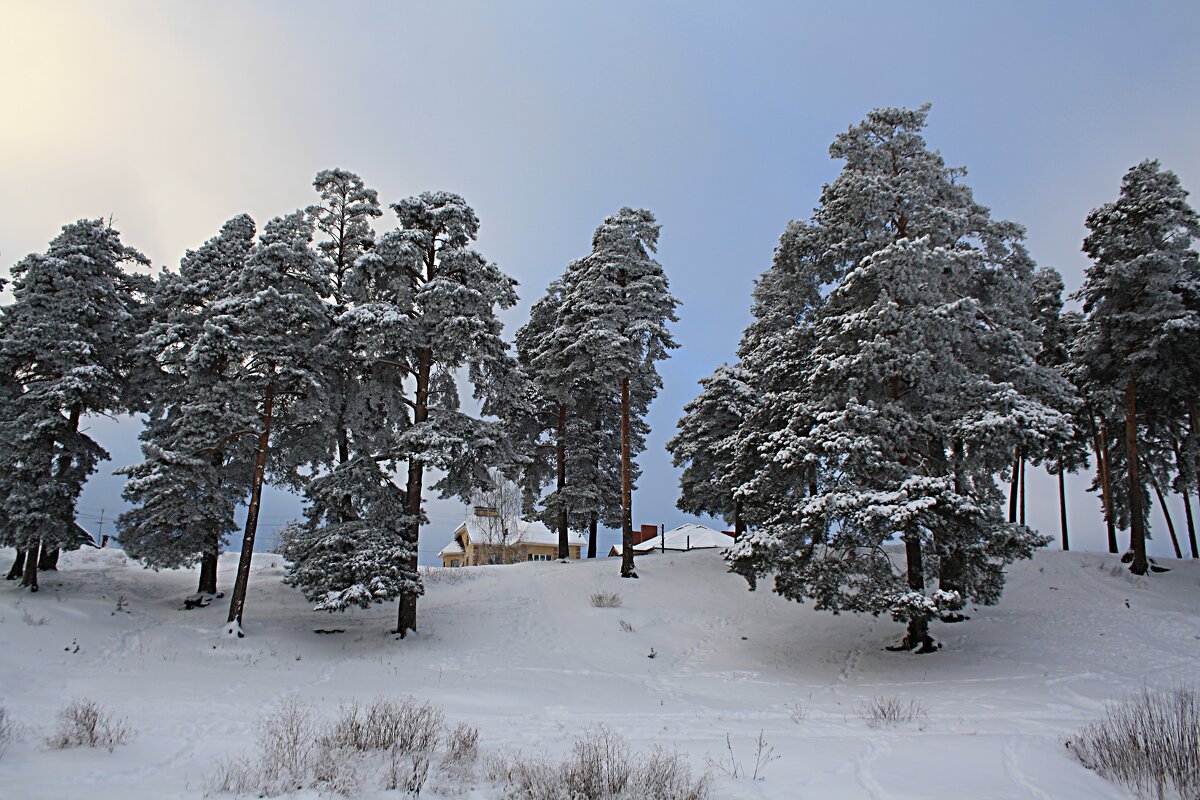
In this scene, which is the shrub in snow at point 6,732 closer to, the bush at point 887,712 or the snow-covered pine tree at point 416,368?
the snow-covered pine tree at point 416,368

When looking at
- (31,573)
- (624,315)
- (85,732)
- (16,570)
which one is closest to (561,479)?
(624,315)

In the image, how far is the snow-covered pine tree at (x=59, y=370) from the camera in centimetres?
1753

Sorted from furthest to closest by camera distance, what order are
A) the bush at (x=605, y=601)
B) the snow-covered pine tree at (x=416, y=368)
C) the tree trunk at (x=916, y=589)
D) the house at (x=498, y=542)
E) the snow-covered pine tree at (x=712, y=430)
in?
1. the house at (x=498, y=542)
2. the snow-covered pine tree at (x=712, y=430)
3. the bush at (x=605, y=601)
4. the snow-covered pine tree at (x=416, y=368)
5. the tree trunk at (x=916, y=589)

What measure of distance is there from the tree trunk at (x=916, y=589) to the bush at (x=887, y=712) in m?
3.84

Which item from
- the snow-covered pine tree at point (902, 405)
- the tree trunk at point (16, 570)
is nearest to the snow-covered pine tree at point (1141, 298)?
the snow-covered pine tree at point (902, 405)

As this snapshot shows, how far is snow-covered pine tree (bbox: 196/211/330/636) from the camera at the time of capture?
16.5 metres

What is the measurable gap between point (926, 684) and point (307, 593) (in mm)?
14220

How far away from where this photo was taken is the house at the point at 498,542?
148 feet

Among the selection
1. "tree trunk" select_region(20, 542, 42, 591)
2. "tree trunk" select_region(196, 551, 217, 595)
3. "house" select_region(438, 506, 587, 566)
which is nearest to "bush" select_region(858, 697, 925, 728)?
"tree trunk" select_region(196, 551, 217, 595)

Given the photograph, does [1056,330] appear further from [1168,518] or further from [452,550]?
[452,550]

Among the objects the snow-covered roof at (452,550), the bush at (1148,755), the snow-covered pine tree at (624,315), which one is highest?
the snow-covered pine tree at (624,315)

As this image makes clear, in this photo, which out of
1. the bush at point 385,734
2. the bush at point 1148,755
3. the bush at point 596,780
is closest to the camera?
the bush at point 596,780

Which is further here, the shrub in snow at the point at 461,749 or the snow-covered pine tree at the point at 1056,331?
the snow-covered pine tree at the point at 1056,331

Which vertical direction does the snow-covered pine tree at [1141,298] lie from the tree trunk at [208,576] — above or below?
above
